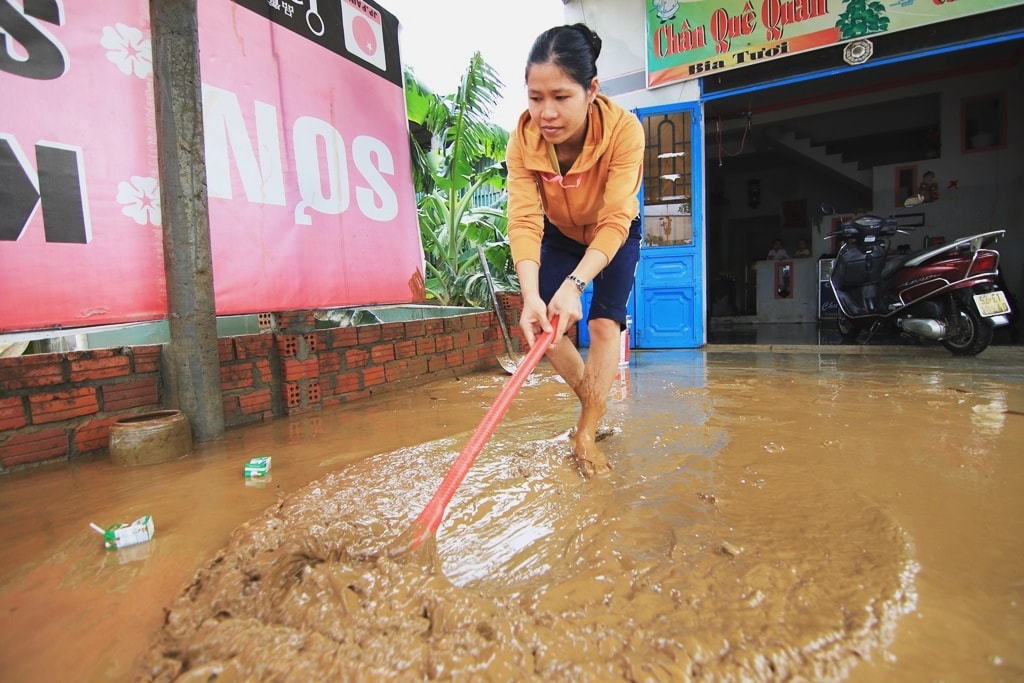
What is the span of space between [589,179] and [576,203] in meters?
0.10

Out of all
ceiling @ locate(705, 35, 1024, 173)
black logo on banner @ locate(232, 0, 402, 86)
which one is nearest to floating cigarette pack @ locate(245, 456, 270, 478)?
black logo on banner @ locate(232, 0, 402, 86)

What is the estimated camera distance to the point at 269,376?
2654 millimetres

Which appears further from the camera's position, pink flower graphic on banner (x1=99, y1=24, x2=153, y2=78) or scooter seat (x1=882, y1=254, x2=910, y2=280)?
scooter seat (x1=882, y1=254, x2=910, y2=280)

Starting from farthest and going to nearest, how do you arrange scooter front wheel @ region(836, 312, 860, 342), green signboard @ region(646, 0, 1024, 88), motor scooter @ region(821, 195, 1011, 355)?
1. scooter front wheel @ region(836, 312, 860, 342)
2. green signboard @ region(646, 0, 1024, 88)
3. motor scooter @ region(821, 195, 1011, 355)

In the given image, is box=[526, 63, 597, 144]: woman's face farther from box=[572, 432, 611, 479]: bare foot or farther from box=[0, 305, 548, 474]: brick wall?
box=[0, 305, 548, 474]: brick wall

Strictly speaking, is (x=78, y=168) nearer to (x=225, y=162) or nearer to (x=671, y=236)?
(x=225, y=162)

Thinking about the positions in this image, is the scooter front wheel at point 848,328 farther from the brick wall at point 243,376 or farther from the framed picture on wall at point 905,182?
the brick wall at point 243,376

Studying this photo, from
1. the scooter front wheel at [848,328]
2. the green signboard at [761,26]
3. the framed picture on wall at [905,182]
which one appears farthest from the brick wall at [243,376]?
the framed picture on wall at [905,182]

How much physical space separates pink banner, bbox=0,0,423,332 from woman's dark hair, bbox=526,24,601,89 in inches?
66.8

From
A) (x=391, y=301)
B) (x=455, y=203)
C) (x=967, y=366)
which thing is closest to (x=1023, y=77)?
(x=967, y=366)

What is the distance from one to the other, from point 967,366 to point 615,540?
378 centimetres

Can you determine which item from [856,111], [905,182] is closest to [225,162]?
[905,182]

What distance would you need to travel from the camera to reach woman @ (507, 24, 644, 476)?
1.59m

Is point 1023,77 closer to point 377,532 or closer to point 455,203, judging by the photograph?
point 455,203
